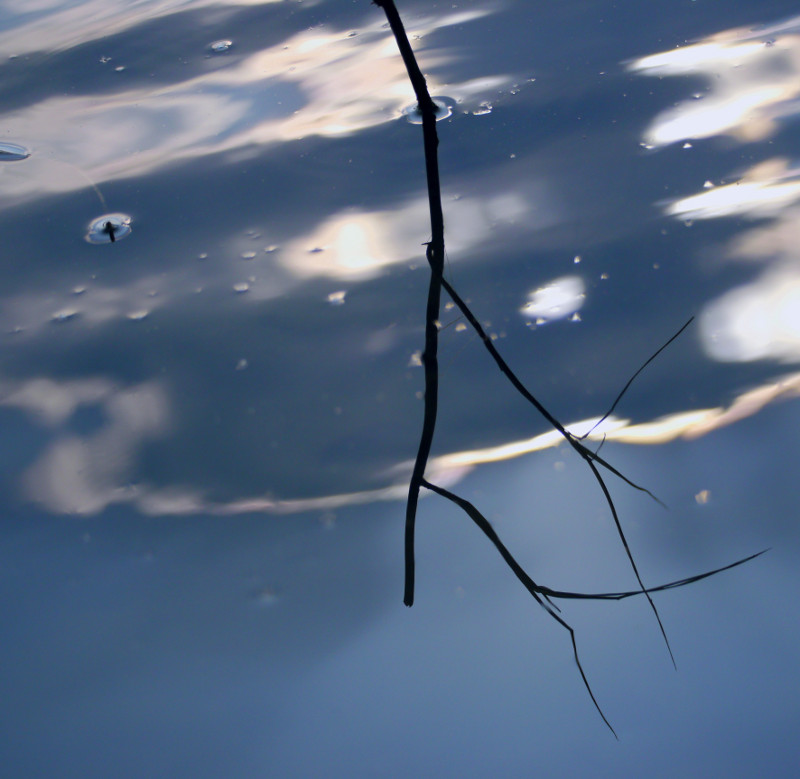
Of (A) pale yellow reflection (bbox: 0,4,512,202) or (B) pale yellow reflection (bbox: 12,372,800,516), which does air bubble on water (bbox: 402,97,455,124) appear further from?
(B) pale yellow reflection (bbox: 12,372,800,516)

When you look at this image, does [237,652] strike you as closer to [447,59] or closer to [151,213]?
[151,213]

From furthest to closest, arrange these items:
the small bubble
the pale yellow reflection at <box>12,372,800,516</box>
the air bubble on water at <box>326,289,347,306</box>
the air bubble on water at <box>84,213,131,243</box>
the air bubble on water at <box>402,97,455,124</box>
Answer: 1. the small bubble
2. the air bubble on water at <box>402,97,455,124</box>
3. the air bubble on water at <box>84,213,131,243</box>
4. the air bubble on water at <box>326,289,347,306</box>
5. the pale yellow reflection at <box>12,372,800,516</box>

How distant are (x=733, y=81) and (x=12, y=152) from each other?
1.27m

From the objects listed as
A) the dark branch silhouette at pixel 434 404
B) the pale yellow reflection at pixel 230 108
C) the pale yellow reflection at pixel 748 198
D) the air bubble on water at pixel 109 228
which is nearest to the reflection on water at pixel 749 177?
the pale yellow reflection at pixel 748 198

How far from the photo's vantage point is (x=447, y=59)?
1.49 metres

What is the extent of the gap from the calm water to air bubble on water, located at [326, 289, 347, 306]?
0.01m

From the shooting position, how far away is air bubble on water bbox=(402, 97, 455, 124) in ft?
4.34

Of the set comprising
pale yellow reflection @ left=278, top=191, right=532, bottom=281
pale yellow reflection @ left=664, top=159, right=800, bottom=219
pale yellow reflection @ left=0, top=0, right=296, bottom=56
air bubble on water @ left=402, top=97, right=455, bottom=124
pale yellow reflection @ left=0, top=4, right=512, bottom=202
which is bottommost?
pale yellow reflection @ left=664, top=159, right=800, bottom=219

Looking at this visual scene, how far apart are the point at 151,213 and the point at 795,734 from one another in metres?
1.07

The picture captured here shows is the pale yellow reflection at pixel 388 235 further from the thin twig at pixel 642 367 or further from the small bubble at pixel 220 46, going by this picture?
the small bubble at pixel 220 46

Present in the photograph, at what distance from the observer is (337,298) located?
3.35 ft

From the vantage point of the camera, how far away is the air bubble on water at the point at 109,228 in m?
1.17

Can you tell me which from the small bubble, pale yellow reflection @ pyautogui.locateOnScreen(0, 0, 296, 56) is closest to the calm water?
the small bubble

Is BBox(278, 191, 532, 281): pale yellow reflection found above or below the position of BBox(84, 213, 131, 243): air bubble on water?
below
